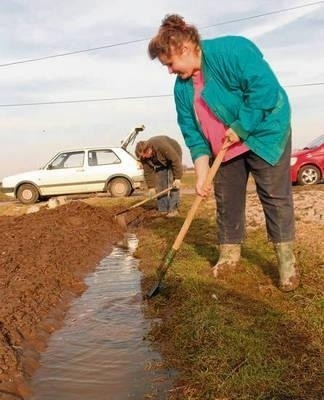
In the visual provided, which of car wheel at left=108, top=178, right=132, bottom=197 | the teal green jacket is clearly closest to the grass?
the teal green jacket

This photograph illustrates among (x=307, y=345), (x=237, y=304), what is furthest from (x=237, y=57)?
(x=307, y=345)

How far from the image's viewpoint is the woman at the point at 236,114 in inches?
169

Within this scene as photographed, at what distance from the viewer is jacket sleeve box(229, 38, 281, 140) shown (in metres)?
4.25

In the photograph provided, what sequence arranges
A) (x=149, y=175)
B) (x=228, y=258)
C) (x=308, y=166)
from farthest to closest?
(x=308, y=166), (x=149, y=175), (x=228, y=258)

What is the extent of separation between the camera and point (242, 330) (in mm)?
3682

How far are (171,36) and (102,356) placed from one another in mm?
2412

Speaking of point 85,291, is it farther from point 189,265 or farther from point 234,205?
point 234,205

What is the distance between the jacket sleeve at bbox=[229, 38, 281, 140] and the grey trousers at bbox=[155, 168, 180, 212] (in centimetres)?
640

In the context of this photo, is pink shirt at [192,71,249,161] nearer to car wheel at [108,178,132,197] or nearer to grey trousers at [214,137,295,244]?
grey trousers at [214,137,295,244]

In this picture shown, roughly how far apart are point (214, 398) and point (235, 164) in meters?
2.56

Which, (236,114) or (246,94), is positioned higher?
(246,94)

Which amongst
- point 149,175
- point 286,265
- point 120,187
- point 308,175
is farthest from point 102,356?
point 120,187

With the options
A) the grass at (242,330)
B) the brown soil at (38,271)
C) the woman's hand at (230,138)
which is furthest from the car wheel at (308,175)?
the woman's hand at (230,138)

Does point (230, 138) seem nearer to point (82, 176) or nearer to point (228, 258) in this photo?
point (228, 258)
